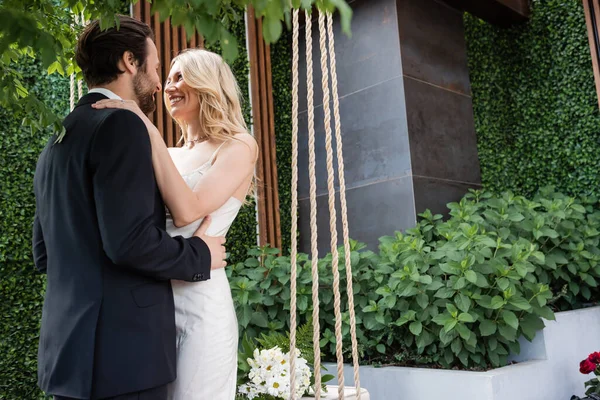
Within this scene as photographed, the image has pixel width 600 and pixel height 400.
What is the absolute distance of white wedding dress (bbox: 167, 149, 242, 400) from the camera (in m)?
1.40

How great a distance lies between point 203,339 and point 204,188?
1.28ft

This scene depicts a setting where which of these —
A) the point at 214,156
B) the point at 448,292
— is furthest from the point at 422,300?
the point at 214,156

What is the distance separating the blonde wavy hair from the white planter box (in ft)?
5.86

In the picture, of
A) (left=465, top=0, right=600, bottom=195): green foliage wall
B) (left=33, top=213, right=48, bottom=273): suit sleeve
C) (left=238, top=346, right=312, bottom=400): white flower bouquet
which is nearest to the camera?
(left=33, top=213, right=48, bottom=273): suit sleeve

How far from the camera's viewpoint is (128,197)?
1150 millimetres

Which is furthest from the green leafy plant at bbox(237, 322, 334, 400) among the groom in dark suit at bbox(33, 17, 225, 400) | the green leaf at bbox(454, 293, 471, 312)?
the groom in dark suit at bbox(33, 17, 225, 400)

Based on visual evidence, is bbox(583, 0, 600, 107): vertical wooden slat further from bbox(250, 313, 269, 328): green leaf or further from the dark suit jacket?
the dark suit jacket

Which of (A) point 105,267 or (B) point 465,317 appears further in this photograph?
(B) point 465,317

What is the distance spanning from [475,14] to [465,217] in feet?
9.26

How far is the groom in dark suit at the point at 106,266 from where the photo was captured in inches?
44.7

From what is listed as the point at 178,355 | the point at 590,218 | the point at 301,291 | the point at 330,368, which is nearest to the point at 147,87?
the point at 178,355

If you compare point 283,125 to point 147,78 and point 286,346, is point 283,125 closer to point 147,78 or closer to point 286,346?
point 286,346

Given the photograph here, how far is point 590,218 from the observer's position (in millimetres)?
4484

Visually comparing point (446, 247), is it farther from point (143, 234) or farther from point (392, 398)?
point (143, 234)
